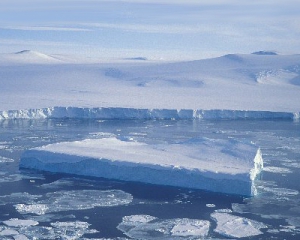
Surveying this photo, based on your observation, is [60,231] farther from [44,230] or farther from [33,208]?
[33,208]

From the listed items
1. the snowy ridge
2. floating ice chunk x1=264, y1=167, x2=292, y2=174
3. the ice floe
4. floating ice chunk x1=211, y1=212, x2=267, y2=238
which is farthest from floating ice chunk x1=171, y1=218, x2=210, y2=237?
the snowy ridge

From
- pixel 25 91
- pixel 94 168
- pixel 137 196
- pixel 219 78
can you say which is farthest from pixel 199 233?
pixel 219 78

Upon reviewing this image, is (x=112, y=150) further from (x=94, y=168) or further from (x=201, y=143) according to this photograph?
(x=201, y=143)

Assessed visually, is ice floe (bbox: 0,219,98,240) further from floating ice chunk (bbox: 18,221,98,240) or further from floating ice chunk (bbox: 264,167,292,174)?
floating ice chunk (bbox: 264,167,292,174)

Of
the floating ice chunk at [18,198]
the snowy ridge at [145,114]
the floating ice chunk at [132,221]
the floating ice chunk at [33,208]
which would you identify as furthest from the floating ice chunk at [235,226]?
the snowy ridge at [145,114]

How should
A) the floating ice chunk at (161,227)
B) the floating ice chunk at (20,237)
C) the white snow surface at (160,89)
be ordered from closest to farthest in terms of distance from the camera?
the floating ice chunk at (20,237), the floating ice chunk at (161,227), the white snow surface at (160,89)

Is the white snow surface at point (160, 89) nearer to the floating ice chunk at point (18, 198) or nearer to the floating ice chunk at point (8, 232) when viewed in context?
the floating ice chunk at point (18, 198)
